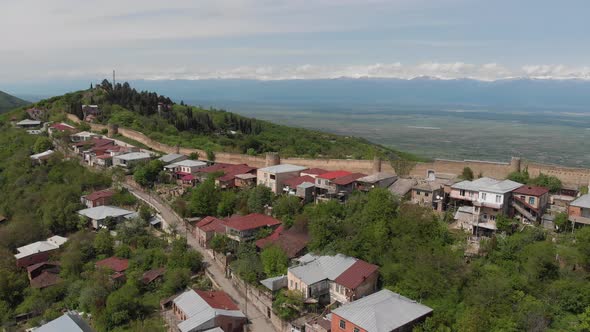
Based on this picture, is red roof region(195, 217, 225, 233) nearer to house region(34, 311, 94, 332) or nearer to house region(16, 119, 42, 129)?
house region(34, 311, 94, 332)

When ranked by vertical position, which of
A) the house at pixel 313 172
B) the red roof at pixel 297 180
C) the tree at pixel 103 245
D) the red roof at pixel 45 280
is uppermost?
the house at pixel 313 172

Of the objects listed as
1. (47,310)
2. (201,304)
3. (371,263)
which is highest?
(371,263)

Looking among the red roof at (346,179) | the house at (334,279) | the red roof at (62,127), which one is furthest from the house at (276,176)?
the red roof at (62,127)

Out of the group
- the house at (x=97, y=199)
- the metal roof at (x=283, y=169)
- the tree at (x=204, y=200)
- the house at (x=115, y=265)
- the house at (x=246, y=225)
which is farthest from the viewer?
the house at (x=97, y=199)

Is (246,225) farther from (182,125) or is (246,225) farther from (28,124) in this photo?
(28,124)

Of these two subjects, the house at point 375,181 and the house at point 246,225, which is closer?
the house at point 246,225

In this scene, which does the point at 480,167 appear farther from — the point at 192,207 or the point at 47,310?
the point at 47,310

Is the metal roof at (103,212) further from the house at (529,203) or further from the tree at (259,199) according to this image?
the house at (529,203)

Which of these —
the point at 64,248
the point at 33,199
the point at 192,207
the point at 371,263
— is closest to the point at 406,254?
the point at 371,263

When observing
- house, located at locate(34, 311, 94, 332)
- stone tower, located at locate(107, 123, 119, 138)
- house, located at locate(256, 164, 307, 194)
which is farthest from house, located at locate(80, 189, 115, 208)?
stone tower, located at locate(107, 123, 119, 138)
